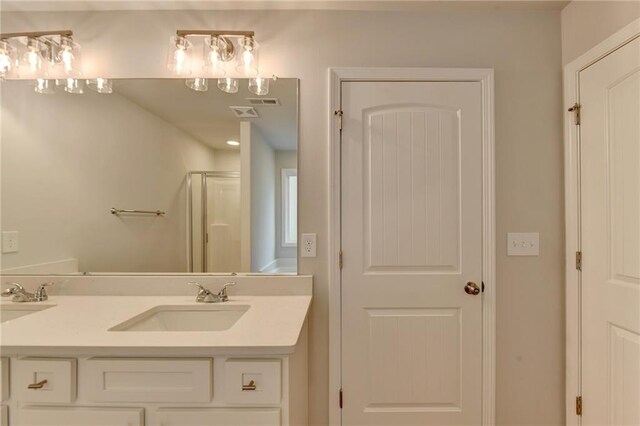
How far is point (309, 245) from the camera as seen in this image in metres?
1.61

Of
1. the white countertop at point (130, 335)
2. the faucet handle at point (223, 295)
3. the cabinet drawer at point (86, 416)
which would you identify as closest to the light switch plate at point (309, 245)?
the white countertop at point (130, 335)

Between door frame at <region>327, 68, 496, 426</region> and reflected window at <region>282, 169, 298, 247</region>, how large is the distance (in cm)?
18

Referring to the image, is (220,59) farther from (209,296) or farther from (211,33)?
(209,296)

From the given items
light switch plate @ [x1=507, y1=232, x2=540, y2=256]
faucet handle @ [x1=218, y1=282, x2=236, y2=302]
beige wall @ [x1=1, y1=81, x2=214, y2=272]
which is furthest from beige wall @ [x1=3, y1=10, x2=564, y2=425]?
faucet handle @ [x1=218, y1=282, x2=236, y2=302]

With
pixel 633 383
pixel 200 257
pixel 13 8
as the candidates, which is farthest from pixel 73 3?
pixel 633 383

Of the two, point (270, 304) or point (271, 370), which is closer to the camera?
point (271, 370)

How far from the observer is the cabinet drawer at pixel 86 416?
3.32 feet

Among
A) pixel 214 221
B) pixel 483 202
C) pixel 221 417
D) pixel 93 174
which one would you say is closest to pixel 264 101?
pixel 214 221

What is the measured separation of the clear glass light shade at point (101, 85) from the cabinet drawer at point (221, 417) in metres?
1.51

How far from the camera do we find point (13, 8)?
1.61 metres

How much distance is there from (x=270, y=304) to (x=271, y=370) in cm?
46

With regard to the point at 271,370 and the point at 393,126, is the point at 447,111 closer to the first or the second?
the point at 393,126

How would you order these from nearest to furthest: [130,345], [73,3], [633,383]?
[130,345]
[633,383]
[73,3]

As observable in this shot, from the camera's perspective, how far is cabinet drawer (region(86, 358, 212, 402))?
101 centimetres
